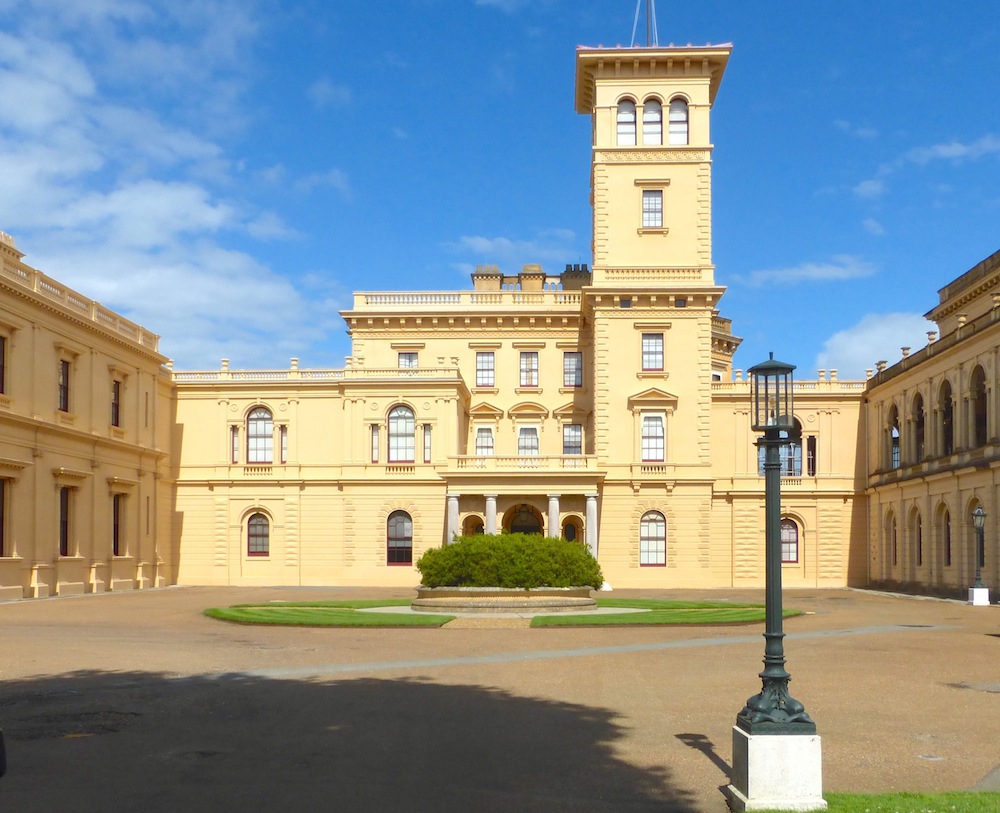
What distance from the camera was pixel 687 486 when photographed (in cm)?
5138

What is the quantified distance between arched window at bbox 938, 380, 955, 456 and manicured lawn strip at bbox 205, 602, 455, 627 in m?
27.3

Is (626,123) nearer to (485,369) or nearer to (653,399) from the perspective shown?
(653,399)

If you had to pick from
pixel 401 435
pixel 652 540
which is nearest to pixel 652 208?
pixel 652 540

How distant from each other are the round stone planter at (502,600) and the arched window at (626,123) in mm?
27824

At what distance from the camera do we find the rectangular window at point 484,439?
57312 millimetres

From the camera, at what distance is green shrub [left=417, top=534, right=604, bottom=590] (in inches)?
1288

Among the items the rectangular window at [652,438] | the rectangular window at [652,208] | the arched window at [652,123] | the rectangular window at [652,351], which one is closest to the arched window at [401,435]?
the rectangular window at [652,438]

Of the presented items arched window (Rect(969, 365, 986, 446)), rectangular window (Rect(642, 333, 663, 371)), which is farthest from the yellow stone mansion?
arched window (Rect(969, 365, 986, 446))

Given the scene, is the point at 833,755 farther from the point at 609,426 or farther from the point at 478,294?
the point at 478,294

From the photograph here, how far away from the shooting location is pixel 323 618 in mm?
28453

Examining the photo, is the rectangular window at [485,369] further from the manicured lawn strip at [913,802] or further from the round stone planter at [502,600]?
the manicured lawn strip at [913,802]

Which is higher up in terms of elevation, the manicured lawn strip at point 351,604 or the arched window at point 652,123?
the arched window at point 652,123

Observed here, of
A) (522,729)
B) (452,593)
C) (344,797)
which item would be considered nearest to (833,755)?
(522,729)

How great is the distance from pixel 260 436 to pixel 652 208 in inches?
891
